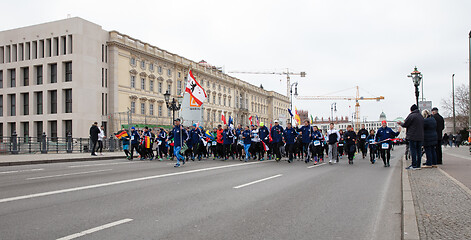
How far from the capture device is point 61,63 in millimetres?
48281

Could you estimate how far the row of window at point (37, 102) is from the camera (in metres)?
48.7

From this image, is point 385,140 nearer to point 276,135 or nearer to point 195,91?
point 276,135

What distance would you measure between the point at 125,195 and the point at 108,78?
47.1 metres

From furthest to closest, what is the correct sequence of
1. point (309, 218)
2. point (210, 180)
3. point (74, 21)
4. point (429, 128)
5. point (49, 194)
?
point (74, 21)
point (429, 128)
point (210, 180)
point (49, 194)
point (309, 218)

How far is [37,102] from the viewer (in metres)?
51.0

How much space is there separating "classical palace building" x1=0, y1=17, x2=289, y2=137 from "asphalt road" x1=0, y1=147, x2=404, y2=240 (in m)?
35.7

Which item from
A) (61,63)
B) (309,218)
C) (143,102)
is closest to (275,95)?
(143,102)

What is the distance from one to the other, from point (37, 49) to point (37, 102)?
7.13 meters

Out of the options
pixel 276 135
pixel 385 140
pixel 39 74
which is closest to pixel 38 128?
pixel 39 74

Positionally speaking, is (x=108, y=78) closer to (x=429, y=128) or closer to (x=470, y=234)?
(x=429, y=128)

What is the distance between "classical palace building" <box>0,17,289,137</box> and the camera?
156 ft

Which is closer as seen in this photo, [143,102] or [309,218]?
[309,218]

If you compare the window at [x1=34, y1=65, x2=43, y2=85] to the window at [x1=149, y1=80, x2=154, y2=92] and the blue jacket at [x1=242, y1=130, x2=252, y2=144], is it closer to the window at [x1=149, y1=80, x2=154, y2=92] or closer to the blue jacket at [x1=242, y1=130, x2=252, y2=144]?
the window at [x1=149, y1=80, x2=154, y2=92]

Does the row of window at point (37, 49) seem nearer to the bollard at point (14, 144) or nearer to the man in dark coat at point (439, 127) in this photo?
the bollard at point (14, 144)
